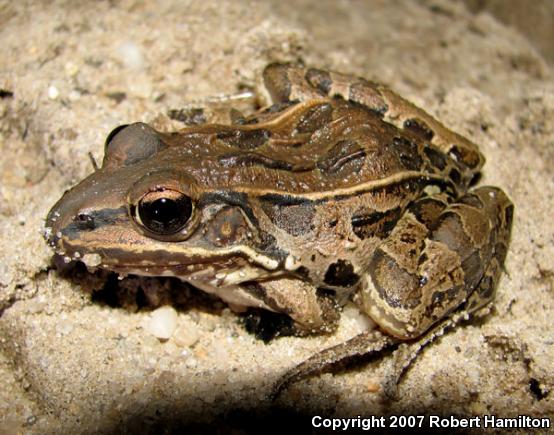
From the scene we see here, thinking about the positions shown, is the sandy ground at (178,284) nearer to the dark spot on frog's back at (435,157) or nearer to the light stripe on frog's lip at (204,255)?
the light stripe on frog's lip at (204,255)

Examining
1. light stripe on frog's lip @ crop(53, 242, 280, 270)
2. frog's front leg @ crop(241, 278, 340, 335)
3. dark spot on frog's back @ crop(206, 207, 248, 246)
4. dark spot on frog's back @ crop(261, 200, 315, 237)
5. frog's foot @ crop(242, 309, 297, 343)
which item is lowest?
frog's foot @ crop(242, 309, 297, 343)

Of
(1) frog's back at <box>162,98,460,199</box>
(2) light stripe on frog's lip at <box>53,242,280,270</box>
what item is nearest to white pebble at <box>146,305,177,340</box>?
(2) light stripe on frog's lip at <box>53,242,280,270</box>

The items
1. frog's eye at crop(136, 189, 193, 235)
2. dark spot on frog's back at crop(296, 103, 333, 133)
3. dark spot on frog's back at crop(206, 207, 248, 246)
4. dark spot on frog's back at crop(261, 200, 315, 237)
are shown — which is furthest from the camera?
dark spot on frog's back at crop(296, 103, 333, 133)

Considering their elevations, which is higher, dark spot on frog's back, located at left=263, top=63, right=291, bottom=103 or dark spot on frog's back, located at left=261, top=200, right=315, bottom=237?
dark spot on frog's back, located at left=263, top=63, right=291, bottom=103

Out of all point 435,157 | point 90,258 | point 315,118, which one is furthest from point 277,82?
point 90,258

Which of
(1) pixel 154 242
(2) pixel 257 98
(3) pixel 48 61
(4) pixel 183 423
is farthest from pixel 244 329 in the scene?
(3) pixel 48 61

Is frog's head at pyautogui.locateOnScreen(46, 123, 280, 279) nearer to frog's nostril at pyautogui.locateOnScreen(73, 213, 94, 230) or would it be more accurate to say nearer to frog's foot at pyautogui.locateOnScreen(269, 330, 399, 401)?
frog's nostril at pyautogui.locateOnScreen(73, 213, 94, 230)

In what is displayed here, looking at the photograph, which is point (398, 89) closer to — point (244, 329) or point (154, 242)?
point (244, 329)

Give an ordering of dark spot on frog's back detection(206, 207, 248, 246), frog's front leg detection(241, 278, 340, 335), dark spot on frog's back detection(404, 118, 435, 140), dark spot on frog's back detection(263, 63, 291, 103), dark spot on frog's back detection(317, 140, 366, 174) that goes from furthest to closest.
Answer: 1. dark spot on frog's back detection(263, 63, 291, 103)
2. dark spot on frog's back detection(404, 118, 435, 140)
3. frog's front leg detection(241, 278, 340, 335)
4. dark spot on frog's back detection(317, 140, 366, 174)
5. dark spot on frog's back detection(206, 207, 248, 246)
